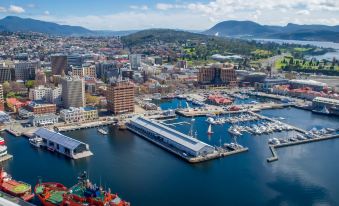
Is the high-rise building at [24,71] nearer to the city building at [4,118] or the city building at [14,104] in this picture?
the city building at [14,104]

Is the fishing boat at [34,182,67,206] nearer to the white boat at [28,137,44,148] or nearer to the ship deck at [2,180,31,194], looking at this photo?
the ship deck at [2,180,31,194]

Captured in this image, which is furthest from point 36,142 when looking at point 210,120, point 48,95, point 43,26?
point 43,26

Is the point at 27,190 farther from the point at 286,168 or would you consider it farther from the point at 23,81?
the point at 23,81

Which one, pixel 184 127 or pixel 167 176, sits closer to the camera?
pixel 167 176

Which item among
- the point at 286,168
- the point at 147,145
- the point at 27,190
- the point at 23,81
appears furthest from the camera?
the point at 23,81

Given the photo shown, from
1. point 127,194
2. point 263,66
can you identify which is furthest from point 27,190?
point 263,66

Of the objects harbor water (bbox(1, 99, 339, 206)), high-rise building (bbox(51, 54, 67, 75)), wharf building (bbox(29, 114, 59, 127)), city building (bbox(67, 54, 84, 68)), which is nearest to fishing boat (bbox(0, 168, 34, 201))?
harbor water (bbox(1, 99, 339, 206))
